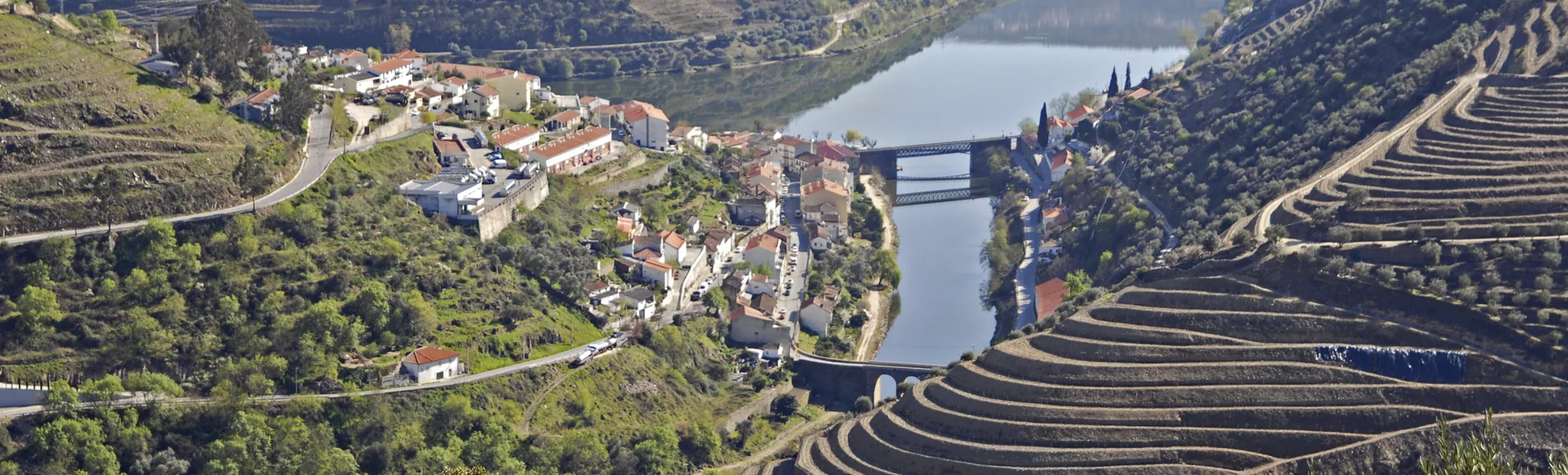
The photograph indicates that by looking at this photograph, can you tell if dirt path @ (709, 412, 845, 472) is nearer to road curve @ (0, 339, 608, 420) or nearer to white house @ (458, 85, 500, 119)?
road curve @ (0, 339, 608, 420)

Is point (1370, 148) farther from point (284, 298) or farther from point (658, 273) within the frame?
point (284, 298)

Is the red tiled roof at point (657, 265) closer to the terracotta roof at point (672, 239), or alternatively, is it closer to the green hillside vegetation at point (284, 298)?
the terracotta roof at point (672, 239)

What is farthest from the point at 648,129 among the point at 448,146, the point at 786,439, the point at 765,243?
the point at 786,439

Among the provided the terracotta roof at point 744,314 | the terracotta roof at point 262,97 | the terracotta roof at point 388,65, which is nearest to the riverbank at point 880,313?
the terracotta roof at point 744,314

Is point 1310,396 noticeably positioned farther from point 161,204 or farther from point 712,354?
point 161,204

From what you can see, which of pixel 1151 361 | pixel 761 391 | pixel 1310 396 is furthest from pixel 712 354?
pixel 1310 396

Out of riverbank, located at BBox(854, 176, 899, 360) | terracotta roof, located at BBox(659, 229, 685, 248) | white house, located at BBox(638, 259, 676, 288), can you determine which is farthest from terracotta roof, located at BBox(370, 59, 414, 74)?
riverbank, located at BBox(854, 176, 899, 360)

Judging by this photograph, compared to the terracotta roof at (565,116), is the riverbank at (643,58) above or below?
below
